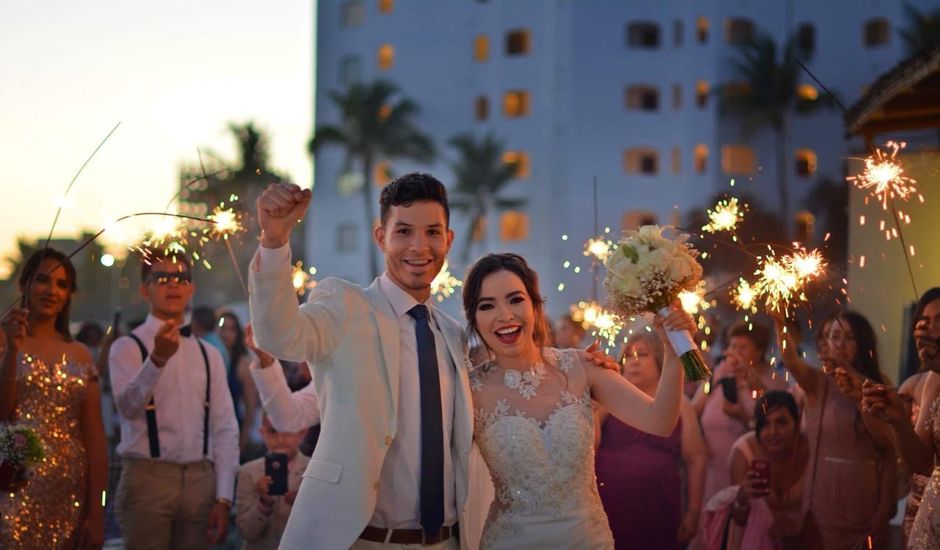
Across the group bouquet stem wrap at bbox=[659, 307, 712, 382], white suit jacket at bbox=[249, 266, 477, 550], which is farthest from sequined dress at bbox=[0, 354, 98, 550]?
bouquet stem wrap at bbox=[659, 307, 712, 382]

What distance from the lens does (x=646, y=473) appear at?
720cm

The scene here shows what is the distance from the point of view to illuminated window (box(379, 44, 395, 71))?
2036 inches

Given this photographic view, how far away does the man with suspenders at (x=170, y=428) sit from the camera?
6.79 meters

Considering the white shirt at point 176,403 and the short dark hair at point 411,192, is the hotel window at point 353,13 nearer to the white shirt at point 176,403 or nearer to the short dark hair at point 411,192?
the white shirt at point 176,403

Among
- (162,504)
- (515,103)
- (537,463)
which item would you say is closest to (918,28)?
(515,103)

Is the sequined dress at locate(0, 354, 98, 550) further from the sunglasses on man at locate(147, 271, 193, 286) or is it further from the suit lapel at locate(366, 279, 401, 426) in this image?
the suit lapel at locate(366, 279, 401, 426)

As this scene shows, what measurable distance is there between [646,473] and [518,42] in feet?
146

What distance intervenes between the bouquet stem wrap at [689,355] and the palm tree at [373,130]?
4501 centimetres

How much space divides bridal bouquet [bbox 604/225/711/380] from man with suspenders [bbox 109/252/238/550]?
282cm

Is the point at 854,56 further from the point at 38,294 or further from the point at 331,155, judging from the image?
the point at 38,294

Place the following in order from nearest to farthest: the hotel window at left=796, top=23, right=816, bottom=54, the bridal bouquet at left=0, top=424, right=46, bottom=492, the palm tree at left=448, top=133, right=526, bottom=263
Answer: the bridal bouquet at left=0, top=424, right=46, bottom=492, the palm tree at left=448, top=133, right=526, bottom=263, the hotel window at left=796, top=23, right=816, bottom=54

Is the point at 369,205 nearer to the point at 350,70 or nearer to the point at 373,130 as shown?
the point at 373,130

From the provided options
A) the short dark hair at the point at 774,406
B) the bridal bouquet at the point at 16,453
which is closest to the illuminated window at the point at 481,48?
the short dark hair at the point at 774,406

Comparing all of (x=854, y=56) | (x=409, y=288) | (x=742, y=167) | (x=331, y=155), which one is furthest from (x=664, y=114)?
(x=409, y=288)
